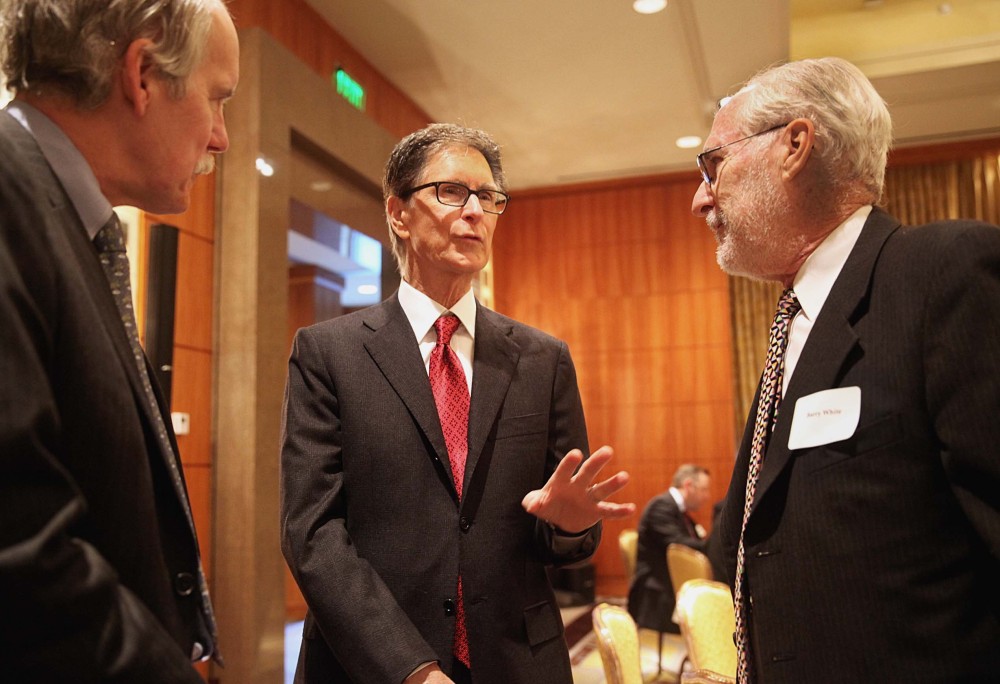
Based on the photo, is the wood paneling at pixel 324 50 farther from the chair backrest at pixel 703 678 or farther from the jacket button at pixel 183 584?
the jacket button at pixel 183 584

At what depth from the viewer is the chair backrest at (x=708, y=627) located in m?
2.78

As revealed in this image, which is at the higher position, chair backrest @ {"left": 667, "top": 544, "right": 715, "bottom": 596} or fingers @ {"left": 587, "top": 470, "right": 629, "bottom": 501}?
fingers @ {"left": 587, "top": 470, "right": 629, "bottom": 501}

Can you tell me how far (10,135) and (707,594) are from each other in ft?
8.74

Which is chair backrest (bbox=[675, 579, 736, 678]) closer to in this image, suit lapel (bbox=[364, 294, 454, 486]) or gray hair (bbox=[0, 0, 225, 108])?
suit lapel (bbox=[364, 294, 454, 486])

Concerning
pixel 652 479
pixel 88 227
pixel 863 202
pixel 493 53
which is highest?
pixel 493 53

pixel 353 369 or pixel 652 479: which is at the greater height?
pixel 353 369

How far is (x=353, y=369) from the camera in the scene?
1.78m

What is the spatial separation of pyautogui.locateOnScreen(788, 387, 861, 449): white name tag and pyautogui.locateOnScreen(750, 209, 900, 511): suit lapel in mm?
16

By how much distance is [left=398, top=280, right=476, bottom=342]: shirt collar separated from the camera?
189 cm

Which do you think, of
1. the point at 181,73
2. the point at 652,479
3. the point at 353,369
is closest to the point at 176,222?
the point at 353,369

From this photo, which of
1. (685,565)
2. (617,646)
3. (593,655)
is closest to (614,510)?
(617,646)

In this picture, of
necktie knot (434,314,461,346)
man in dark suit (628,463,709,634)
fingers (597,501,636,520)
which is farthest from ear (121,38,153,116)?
man in dark suit (628,463,709,634)

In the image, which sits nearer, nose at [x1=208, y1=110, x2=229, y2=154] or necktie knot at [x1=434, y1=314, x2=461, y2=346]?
nose at [x1=208, y1=110, x2=229, y2=154]

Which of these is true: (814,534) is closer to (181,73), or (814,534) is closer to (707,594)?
(181,73)
